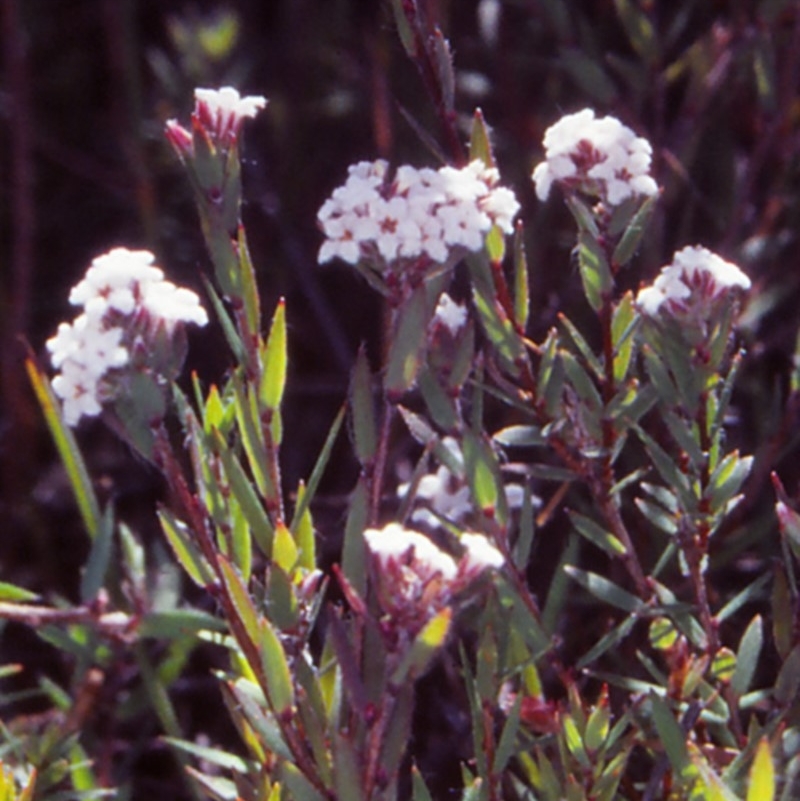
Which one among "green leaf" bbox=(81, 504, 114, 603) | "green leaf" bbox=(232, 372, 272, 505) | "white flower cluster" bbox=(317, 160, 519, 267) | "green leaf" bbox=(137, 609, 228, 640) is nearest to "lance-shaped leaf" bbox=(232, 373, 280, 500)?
"green leaf" bbox=(232, 372, 272, 505)

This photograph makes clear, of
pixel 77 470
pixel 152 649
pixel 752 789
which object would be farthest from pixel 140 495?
pixel 752 789

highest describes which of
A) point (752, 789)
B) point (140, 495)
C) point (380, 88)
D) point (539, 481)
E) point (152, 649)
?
point (380, 88)

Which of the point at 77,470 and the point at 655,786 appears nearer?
the point at 655,786

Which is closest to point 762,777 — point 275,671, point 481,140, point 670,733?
point 670,733

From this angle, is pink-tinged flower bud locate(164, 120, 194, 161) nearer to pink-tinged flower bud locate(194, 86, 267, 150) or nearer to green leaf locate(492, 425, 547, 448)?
pink-tinged flower bud locate(194, 86, 267, 150)

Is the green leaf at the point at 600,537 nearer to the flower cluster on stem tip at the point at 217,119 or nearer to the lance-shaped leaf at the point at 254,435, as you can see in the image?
the lance-shaped leaf at the point at 254,435

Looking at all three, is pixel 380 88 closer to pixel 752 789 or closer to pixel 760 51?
pixel 760 51

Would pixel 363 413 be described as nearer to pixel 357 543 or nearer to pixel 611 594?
pixel 357 543
